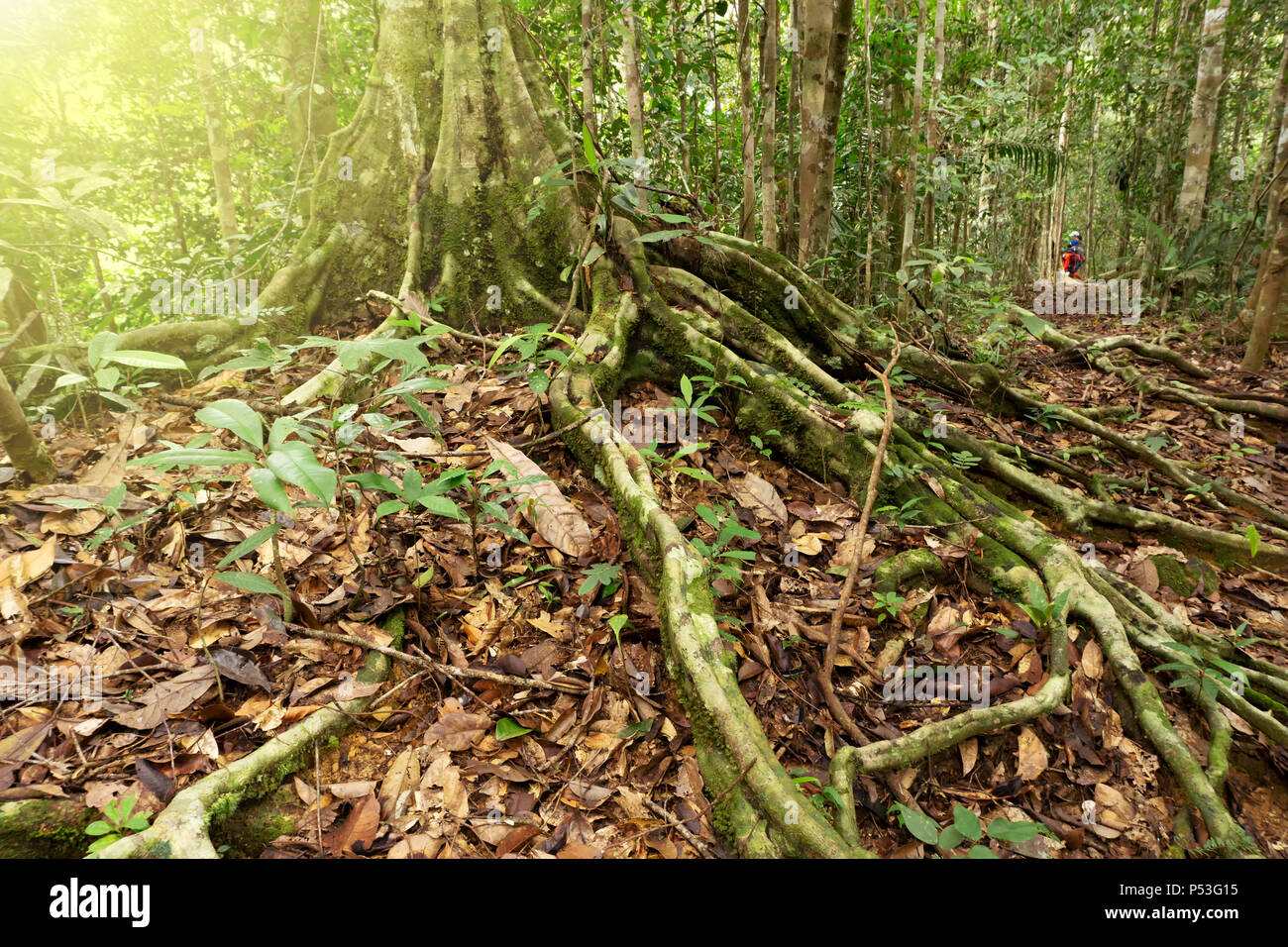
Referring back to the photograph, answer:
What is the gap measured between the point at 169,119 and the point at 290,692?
34.5 ft

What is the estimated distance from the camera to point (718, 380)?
11.8ft

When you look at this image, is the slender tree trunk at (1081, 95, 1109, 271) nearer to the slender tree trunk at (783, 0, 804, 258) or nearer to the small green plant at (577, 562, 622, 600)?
the slender tree trunk at (783, 0, 804, 258)

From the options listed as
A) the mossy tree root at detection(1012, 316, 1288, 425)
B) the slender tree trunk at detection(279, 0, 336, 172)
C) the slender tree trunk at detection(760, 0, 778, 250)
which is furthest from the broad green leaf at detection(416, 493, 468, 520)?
the slender tree trunk at detection(279, 0, 336, 172)

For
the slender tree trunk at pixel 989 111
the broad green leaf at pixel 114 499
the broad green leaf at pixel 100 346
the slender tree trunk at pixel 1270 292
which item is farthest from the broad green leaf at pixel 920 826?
the slender tree trunk at pixel 989 111

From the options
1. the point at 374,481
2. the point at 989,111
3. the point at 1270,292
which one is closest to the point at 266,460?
the point at 374,481

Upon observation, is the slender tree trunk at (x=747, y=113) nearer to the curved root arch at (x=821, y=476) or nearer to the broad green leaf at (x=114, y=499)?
the curved root arch at (x=821, y=476)

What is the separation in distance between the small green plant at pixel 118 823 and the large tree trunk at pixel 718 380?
0.11 meters

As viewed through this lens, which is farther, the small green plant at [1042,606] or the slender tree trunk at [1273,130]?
the slender tree trunk at [1273,130]

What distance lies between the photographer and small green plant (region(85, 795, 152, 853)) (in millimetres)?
1541

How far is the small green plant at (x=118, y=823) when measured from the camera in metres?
1.54

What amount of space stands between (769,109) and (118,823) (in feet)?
20.0
